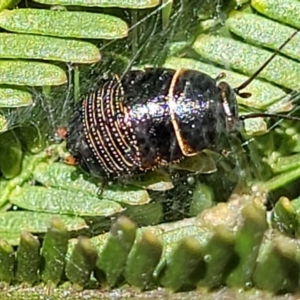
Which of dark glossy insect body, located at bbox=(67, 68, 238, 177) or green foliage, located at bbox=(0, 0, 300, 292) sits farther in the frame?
dark glossy insect body, located at bbox=(67, 68, 238, 177)

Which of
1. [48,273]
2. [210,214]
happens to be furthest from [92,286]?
[210,214]

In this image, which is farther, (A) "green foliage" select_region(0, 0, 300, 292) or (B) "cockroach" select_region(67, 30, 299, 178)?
(B) "cockroach" select_region(67, 30, 299, 178)

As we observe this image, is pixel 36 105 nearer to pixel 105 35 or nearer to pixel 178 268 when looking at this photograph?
pixel 105 35

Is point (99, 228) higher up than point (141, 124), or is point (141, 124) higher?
point (141, 124)

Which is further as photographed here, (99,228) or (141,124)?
(141,124)

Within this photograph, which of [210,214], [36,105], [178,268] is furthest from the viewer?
[36,105]

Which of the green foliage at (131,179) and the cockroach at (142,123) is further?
the cockroach at (142,123)

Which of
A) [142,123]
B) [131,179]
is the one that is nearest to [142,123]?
[142,123]

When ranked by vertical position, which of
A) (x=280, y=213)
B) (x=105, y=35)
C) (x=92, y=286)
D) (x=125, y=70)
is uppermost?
(x=105, y=35)
